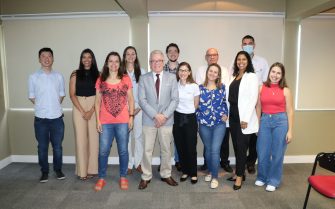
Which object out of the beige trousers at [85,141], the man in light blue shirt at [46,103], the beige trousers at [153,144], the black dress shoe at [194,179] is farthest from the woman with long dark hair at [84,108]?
the black dress shoe at [194,179]

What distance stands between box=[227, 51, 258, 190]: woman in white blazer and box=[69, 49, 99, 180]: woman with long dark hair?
6.02 ft

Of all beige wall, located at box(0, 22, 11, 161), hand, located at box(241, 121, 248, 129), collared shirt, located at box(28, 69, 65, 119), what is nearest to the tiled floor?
beige wall, located at box(0, 22, 11, 161)

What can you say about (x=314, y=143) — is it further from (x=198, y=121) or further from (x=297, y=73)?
(x=198, y=121)

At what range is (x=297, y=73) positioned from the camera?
4.57 meters

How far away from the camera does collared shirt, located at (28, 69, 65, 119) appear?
12.5 ft

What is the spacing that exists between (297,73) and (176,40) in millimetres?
2012

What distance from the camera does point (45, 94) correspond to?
3799 millimetres

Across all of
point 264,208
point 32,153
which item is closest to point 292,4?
point 264,208

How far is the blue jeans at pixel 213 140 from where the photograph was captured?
356 cm

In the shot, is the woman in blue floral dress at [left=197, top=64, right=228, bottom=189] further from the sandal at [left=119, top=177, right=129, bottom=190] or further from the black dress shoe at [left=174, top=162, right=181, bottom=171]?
the sandal at [left=119, top=177, right=129, bottom=190]

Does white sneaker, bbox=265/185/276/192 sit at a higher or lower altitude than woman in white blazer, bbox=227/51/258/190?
lower

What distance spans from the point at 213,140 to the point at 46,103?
225 cm

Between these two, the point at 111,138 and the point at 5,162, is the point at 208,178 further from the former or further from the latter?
the point at 5,162

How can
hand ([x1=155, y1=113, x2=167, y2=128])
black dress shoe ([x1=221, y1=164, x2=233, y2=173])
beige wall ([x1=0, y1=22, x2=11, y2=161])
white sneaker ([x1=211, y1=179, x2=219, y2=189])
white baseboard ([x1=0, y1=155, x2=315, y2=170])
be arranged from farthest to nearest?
white baseboard ([x1=0, y1=155, x2=315, y2=170]) → beige wall ([x1=0, y1=22, x2=11, y2=161]) → black dress shoe ([x1=221, y1=164, x2=233, y2=173]) → white sneaker ([x1=211, y1=179, x2=219, y2=189]) → hand ([x1=155, y1=113, x2=167, y2=128])
